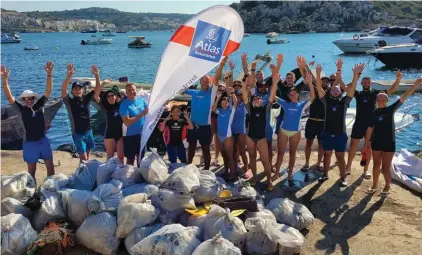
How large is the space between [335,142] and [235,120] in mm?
1889

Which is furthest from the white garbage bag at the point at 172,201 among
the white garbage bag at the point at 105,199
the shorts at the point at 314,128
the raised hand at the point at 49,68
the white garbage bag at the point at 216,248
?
the shorts at the point at 314,128

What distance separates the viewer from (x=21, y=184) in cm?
637

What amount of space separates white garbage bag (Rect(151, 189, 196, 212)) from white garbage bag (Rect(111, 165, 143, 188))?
0.73 metres

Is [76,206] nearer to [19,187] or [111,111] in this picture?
[19,187]

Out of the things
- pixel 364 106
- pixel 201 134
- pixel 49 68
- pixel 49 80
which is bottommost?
pixel 201 134

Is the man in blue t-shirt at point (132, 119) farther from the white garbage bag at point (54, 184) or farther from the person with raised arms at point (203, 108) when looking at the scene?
the white garbage bag at point (54, 184)

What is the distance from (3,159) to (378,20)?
11956cm

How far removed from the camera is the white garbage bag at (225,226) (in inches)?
207

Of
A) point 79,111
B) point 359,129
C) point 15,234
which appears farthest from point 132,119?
point 359,129

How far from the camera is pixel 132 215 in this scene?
17.9 ft

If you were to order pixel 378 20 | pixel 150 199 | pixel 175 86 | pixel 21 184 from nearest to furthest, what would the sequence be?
pixel 150 199, pixel 21 184, pixel 175 86, pixel 378 20

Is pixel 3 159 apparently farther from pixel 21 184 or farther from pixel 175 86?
pixel 175 86

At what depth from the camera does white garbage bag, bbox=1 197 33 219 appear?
5.79m

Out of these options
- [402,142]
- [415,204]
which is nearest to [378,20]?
[402,142]
